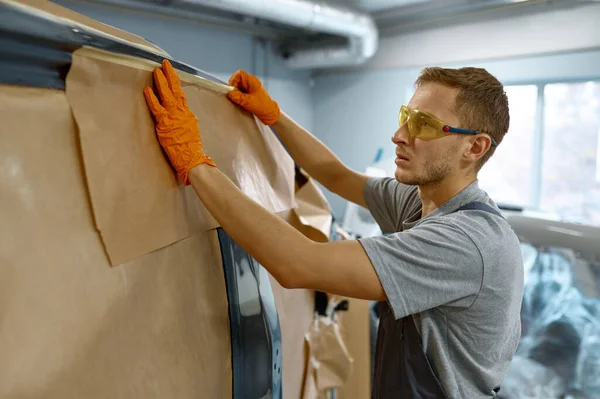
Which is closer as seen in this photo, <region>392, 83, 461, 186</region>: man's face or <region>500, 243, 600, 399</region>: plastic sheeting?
<region>392, 83, 461, 186</region>: man's face

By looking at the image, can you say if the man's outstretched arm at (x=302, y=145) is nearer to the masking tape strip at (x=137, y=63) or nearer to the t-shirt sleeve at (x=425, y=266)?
the masking tape strip at (x=137, y=63)

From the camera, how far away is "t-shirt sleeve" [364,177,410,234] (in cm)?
145

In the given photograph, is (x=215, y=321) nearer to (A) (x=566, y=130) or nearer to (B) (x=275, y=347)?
(B) (x=275, y=347)

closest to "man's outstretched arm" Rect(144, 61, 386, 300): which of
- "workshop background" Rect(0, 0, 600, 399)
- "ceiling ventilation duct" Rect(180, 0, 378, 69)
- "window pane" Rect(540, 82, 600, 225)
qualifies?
"workshop background" Rect(0, 0, 600, 399)

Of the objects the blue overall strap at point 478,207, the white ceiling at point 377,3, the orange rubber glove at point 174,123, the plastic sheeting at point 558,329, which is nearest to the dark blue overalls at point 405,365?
the blue overall strap at point 478,207

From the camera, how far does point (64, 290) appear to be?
567 millimetres

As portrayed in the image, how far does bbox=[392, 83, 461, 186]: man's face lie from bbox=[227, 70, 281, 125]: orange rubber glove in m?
0.35

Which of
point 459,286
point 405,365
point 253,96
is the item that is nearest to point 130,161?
point 253,96

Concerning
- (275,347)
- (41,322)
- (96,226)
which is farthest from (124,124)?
(275,347)

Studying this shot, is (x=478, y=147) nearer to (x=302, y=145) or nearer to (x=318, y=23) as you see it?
(x=302, y=145)

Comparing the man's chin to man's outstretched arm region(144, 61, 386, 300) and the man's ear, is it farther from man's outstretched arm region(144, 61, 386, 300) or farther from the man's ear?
man's outstretched arm region(144, 61, 386, 300)

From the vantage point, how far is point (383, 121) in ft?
13.9

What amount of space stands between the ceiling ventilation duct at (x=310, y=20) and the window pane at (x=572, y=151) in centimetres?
135

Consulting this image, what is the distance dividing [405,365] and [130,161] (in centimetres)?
77
